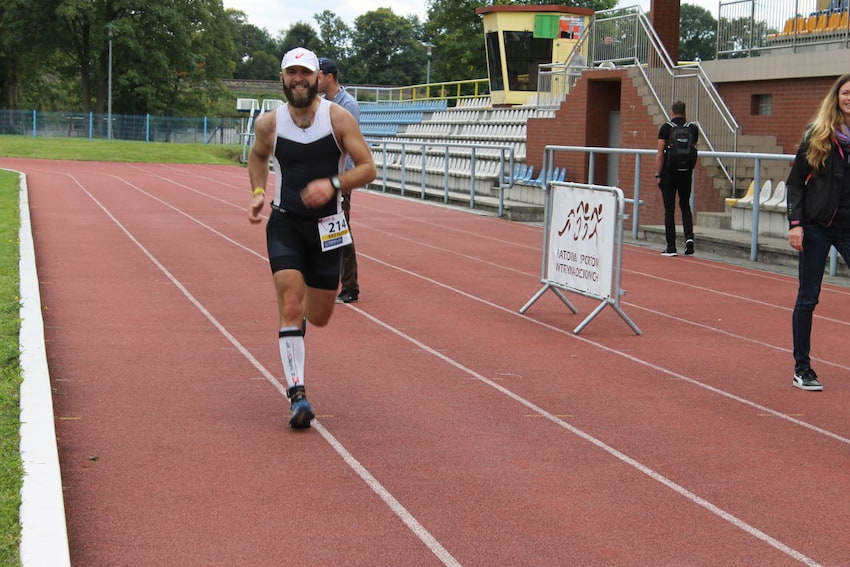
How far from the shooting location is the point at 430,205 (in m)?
25.4

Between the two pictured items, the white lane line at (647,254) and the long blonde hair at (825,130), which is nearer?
the long blonde hair at (825,130)

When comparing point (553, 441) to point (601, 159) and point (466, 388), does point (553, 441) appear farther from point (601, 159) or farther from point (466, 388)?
point (601, 159)

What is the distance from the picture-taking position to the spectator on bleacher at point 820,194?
7.21m

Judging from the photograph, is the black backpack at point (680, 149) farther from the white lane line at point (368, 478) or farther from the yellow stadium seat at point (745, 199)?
the white lane line at point (368, 478)

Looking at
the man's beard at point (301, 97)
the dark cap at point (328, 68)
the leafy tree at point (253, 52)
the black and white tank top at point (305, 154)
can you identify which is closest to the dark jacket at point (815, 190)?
the black and white tank top at point (305, 154)

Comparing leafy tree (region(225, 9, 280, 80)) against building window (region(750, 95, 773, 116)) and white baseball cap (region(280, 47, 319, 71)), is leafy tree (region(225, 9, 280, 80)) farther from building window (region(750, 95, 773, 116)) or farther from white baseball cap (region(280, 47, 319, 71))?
white baseball cap (region(280, 47, 319, 71))

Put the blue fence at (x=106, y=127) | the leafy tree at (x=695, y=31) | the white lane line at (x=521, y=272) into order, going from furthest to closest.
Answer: the leafy tree at (x=695, y=31) < the blue fence at (x=106, y=127) < the white lane line at (x=521, y=272)

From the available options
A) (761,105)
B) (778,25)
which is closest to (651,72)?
(761,105)

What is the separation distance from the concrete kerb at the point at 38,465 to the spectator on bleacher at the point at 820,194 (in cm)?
426

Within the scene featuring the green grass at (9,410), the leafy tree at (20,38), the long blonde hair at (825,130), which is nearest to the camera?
the green grass at (9,410)

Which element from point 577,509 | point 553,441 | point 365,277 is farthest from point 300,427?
point 365,277

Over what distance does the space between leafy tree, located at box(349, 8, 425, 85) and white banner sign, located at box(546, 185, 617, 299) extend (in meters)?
124

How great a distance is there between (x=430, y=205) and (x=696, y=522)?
812 inches

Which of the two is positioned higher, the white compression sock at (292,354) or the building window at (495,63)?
the building window at (495,63)
